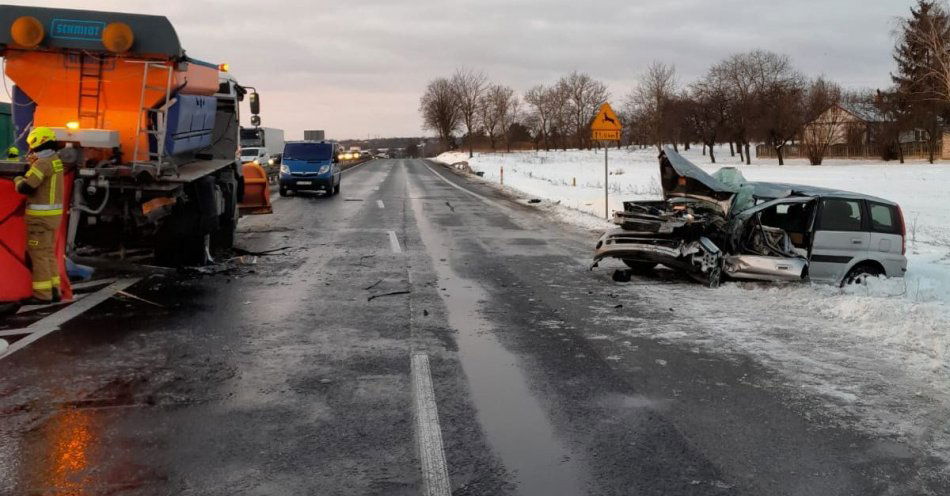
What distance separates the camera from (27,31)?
8.30 metres

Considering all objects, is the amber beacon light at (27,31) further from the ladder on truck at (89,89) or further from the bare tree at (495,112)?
the bare tree at (495,112)

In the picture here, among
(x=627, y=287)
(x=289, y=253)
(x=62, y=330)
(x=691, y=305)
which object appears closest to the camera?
(x=62, y=330)

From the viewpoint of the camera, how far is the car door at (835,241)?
9.65 meters

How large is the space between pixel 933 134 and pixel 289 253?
6842 centimetres

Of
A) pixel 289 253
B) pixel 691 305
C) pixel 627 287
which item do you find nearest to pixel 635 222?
pixel 627 287

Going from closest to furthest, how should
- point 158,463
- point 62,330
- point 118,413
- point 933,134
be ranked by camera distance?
point 158,463
point 118,413
point 62,330
point 933,134

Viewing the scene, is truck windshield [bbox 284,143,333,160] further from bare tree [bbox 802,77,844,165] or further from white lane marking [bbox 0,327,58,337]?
bare tree [bbox 802,77,844,165]

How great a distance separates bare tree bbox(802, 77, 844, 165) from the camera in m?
67.4

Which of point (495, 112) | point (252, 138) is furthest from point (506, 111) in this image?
point (252, 138)

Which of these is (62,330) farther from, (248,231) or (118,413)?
(248,231)

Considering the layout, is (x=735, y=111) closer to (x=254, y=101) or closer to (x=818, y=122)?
(x=818, y=122)

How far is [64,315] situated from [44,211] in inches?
43.7

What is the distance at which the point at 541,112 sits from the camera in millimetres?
119875

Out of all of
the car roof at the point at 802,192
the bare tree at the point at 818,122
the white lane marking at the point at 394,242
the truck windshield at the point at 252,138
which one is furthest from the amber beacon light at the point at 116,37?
the bare tree at the point at 818,122
